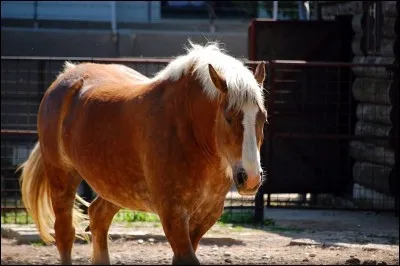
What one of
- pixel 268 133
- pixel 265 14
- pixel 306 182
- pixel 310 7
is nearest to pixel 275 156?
pixel 306 182

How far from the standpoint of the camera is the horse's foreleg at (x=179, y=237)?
19.8ft

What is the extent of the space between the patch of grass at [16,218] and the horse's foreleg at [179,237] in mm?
4941

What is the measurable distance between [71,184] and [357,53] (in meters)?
6.11

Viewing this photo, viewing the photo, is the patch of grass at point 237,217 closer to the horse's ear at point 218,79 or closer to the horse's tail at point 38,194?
the horse's tail at point 38,194

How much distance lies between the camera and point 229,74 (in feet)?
19.6

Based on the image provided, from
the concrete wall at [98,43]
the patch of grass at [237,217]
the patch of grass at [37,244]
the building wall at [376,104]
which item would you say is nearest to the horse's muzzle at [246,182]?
the patch of grass at [37,244]

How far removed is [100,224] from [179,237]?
1.54m

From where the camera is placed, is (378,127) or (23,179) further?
(378,127)

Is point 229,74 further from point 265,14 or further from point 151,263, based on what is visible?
point 265,14

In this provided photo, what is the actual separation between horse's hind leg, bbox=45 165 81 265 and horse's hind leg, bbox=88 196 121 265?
0.16 metres

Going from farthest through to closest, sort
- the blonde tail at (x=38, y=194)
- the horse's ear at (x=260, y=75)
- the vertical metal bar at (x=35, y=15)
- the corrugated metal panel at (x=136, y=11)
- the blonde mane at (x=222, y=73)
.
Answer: the corrugated metal panel at (x=136, y=11) → the vertical metal bar at (x=35, y=15) → the blonde tail at (x=38, y=194) → the horse's ear at (x=260, y=75) → the blonde mane at (x=222, y=73)

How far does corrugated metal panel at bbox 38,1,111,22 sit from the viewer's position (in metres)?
20.3

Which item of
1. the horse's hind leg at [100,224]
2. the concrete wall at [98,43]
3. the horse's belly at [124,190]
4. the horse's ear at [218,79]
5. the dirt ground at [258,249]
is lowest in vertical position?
the dirt ground at [258,249]

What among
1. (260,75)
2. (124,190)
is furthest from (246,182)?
(124,190)
